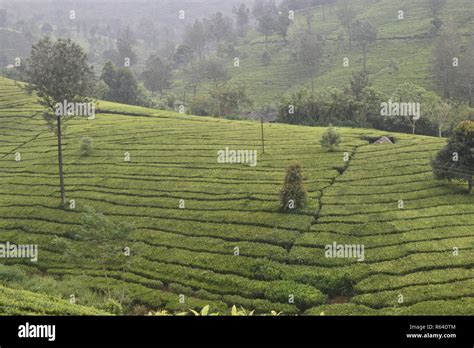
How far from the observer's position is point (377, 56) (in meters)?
110

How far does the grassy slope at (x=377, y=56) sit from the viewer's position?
99.0 metres

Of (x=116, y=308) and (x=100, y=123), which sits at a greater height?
(x=100, y=123)

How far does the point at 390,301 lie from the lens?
75.3 ft

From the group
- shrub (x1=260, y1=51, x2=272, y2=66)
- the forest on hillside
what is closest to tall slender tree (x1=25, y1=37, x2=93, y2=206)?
the forest on hillside

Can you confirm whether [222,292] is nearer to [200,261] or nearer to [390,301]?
[200,261]

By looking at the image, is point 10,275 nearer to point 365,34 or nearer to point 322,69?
point 322,69

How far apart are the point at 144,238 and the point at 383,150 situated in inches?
953

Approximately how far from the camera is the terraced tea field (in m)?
24.8

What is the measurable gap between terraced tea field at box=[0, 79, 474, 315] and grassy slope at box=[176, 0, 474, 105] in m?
49.7

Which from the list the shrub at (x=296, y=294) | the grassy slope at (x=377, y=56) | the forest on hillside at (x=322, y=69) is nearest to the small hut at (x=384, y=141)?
the forest on hillside at (x=322, y=69)

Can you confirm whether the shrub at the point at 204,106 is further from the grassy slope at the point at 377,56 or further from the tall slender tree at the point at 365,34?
the tall slender tree at the point at 365,34

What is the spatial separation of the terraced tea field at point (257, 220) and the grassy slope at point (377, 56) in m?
49.7

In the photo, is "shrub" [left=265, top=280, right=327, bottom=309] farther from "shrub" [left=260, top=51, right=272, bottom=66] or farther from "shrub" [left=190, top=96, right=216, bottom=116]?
"shrub" [left=260, top=51, right=272, bottom=66]
